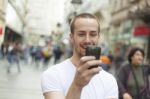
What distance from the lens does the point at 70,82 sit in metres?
2.81

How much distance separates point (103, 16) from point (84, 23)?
46.4 meters

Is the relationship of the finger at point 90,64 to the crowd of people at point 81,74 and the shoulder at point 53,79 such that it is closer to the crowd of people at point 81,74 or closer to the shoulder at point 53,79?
the crowd of people at point 81,74

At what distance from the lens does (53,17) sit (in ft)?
366

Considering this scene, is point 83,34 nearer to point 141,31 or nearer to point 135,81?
point 135,81

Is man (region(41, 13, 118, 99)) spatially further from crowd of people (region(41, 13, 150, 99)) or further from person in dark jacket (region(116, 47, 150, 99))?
person in dark jacket (region(116, 47, 150, 99))

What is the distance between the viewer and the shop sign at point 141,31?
31.7m

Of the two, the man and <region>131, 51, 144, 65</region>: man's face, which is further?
<region>131, 51, 144, 65</region>: man's face

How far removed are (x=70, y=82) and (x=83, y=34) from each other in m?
0.29

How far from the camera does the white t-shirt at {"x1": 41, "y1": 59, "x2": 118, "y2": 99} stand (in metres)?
2.80

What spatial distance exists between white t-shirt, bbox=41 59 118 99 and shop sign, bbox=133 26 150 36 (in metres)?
29.0

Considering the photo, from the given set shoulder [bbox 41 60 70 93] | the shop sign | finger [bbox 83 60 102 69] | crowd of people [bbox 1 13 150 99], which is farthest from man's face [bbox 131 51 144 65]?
the shop sign

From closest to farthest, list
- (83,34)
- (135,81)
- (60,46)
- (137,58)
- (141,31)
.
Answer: (83,34), (135,81), (137,58), (141,31), (60,46)

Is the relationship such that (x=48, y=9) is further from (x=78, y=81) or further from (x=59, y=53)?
(x=78, y=81)

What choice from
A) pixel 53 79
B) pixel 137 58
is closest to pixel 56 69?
pixel 53 79
